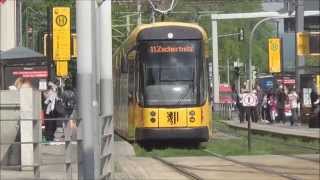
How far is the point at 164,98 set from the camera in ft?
77.0

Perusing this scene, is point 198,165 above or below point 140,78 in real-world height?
below

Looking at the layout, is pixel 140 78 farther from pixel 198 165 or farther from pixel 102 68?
pixel 102 68

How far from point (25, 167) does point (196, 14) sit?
5612 centimetres

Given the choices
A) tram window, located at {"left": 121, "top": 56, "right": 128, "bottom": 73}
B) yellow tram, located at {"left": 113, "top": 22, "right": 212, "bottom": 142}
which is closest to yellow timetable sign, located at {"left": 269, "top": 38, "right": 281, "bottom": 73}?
tram window, located at {"left": 121, "top": 56, "right": 128, "bottom": 73}

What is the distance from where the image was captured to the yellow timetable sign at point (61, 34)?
87.7 feet

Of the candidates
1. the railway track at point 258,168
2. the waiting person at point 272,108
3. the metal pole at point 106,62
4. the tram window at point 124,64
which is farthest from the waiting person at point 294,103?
the metal pole at point 106,62

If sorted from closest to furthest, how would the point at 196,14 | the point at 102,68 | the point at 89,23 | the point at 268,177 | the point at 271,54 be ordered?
the point at 89,23, the point at 102,68, the point at 268,177, the point at 271,54, the point at 196,14

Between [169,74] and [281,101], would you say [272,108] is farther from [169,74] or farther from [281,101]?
[169,74]

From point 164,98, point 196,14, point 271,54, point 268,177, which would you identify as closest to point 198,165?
point 268,177

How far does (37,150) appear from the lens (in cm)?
1140

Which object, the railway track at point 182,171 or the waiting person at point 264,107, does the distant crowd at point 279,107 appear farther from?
the railway track at point 182,171

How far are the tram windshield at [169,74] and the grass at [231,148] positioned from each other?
143cm

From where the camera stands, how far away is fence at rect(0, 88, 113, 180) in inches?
439

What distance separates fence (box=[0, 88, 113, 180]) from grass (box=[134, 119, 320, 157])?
10214 millimetres
